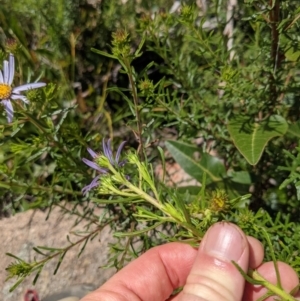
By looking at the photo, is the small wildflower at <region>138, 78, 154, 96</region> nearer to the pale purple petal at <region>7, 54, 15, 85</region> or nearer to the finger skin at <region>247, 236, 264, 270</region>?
the pale purple petal at <region>7, 54, 15, 85</region>

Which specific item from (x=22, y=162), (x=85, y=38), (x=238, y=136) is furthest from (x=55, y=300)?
(x=85, y=38)

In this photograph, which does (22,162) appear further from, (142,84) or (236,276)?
(236,276)

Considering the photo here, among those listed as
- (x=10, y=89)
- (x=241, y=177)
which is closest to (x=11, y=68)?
(x=10, y=89)

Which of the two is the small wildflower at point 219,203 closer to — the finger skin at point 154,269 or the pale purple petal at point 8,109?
the finger skin at point 154,269

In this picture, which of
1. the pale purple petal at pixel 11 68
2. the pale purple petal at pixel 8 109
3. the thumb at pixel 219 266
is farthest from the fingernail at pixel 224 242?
the pale purple petal at pixel 11 68

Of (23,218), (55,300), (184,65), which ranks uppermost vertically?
(184,65)

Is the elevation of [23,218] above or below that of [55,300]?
above

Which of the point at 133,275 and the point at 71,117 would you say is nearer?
the point at 133,275
